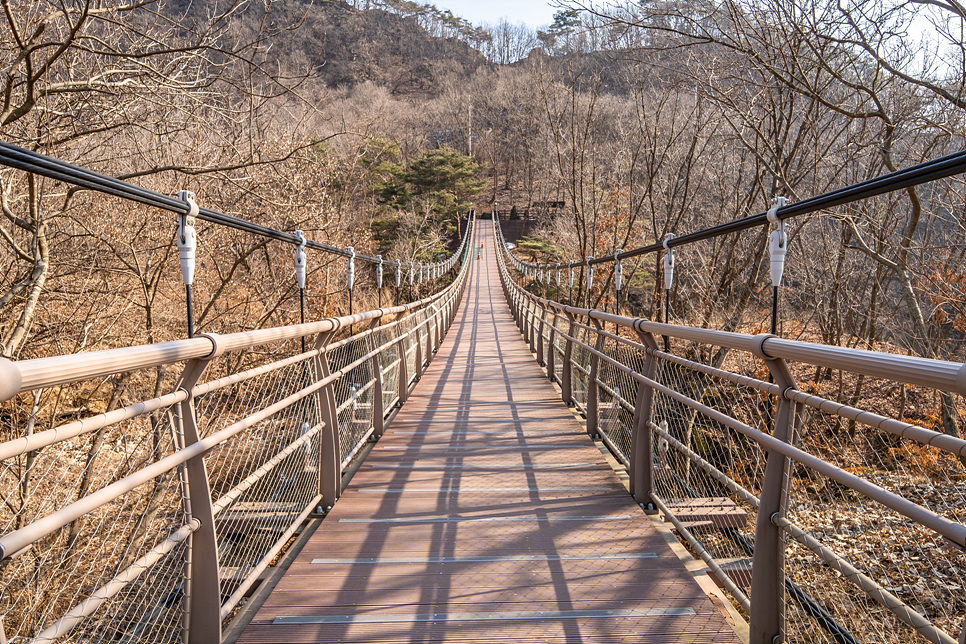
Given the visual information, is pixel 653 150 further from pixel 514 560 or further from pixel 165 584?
pixel 165 584

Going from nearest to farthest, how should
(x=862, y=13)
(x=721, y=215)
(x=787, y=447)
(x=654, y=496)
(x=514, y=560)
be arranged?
(x=787, y=447), (x=514, y=560), (x=654, y=496), (x=862, y=13), (x=721, y=215)

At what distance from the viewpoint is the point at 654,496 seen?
3596 mm

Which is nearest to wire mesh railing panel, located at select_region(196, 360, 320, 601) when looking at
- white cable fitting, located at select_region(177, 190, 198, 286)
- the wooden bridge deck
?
the wooden bridge deck

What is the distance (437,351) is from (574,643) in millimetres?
10240

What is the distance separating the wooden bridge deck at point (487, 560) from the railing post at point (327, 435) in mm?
132

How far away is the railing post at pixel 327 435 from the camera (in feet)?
11.7

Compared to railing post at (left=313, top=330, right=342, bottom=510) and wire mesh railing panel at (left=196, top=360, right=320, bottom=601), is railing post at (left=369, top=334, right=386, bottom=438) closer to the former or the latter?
wire mesh railing panel at (left=196, top=360, right=320, bottom=601)

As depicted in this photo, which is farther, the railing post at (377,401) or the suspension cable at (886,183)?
the railing post at (377,401)

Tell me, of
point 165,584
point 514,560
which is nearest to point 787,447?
point 514,560

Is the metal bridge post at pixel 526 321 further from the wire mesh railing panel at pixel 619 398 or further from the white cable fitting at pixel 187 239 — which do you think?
the white cable fitting at pixel 187 239

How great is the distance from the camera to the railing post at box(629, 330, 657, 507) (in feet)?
11.6

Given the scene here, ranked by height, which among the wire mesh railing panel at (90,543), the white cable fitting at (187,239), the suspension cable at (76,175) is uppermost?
the suspension cable at (76,175)

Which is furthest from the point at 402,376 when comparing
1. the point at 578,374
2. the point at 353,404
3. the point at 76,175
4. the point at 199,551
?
the point at 76,175

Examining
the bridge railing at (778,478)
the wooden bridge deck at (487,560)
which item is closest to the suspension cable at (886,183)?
the bridge railing at (778,478)
